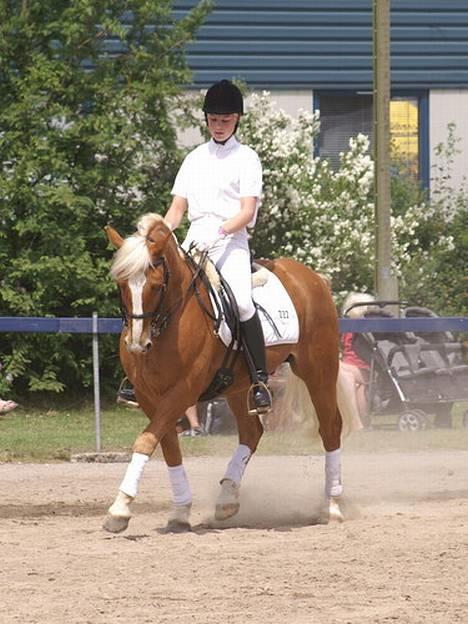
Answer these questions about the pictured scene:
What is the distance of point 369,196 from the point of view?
22016mm

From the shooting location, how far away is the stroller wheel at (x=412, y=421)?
51.6 feet

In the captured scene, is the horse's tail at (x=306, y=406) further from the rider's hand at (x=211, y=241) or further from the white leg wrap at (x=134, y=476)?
the white leg wrap at (x=134, y=476)

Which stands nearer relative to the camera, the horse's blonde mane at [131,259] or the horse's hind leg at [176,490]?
the horse's blonde mane at [131,259]

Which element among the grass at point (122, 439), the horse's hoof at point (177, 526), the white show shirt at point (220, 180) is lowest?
the grass at point (122, 439)

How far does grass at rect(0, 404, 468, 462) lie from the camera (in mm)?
14211

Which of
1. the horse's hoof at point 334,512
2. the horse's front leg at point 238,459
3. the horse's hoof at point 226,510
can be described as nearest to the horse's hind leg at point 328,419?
the horse's hoof at point 334,512

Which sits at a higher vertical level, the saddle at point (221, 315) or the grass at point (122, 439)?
the saddle at point (221, 315)

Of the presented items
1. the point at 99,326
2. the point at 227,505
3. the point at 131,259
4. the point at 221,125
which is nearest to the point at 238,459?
the point at 227,505

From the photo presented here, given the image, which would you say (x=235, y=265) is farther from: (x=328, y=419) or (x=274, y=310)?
(x=328, y=419)

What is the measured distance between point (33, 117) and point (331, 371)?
8.18 meters

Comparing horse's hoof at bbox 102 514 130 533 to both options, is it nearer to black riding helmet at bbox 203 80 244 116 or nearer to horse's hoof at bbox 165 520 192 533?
horse's hoof at bbox 165 520 192 533

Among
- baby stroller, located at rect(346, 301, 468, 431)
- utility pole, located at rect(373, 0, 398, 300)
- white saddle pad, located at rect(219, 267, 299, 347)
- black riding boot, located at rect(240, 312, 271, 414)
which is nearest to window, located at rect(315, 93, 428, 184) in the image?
utility pole, located at rect(373, 0, 398, 300)

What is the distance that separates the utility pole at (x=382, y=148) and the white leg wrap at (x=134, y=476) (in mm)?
10017

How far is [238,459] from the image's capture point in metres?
9.90
